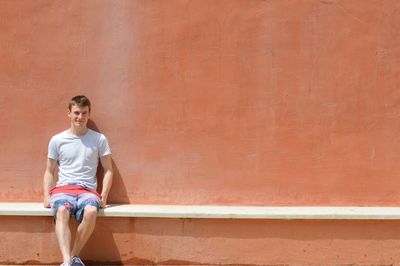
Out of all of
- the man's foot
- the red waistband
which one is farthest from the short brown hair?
the man's foot

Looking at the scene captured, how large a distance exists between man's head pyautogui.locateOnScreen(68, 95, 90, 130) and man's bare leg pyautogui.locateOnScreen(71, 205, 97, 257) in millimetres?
717

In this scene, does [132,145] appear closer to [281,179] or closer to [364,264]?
[281,179]

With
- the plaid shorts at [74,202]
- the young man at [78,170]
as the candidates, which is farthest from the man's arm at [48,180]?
the plaid shorts at [74,202]

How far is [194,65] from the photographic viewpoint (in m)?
5.09

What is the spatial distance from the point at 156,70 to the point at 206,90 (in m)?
0.47

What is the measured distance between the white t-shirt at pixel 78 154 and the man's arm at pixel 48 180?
0.05 meters

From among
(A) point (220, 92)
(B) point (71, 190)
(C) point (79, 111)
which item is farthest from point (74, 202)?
(A) point (220, 92)

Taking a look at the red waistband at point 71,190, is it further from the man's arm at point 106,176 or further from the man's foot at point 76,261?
the man's foot at point 76,261

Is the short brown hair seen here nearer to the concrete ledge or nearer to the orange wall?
the orange wall

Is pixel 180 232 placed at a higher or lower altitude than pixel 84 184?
lower

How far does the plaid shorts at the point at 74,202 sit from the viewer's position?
473 cm

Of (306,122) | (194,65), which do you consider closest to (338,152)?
(306,122)

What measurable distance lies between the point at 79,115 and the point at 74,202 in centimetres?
72

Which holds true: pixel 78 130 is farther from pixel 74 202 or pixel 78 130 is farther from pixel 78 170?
pixel 74 202
